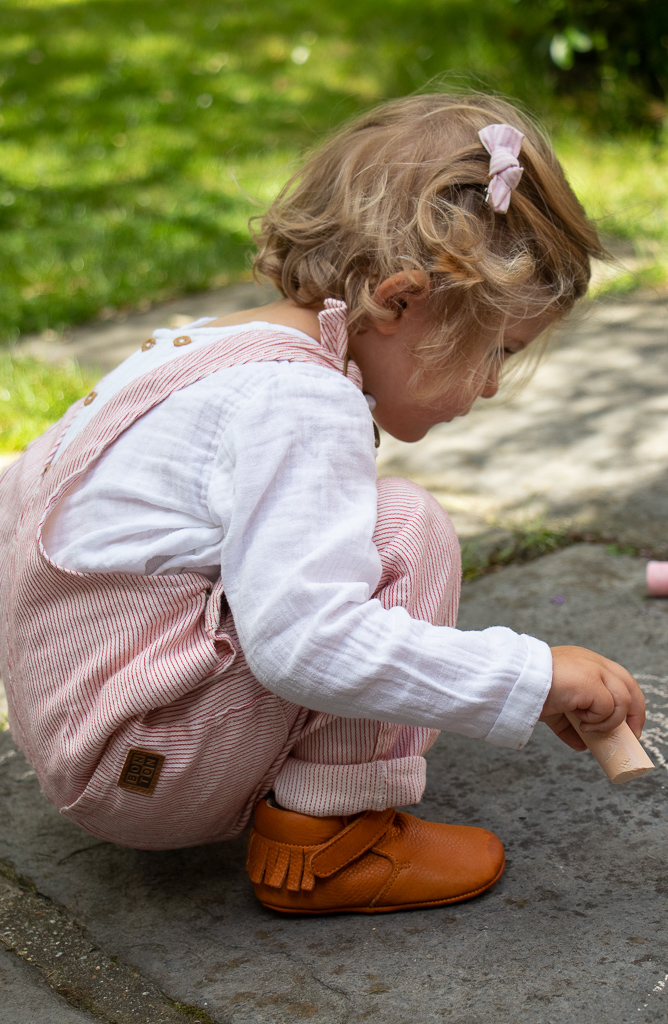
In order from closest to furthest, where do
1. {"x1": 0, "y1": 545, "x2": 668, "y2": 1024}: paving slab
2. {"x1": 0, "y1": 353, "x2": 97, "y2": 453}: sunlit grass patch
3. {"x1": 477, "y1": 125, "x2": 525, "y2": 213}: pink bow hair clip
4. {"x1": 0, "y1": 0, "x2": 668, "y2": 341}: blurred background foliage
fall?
{"x1": 0, "y1": 545, "x2": 668, "y2": 1024}: paving slab, {"x1": 477, "y1": 125, "x2": 525, "y2": 213}: pink bow hair clip, {"x1": 0, "y1": 353, "x2": 97, "y2": 453}: sunlit grass patch, {"x1": 0, "y1": 0, "x2": 668, "y2": 341}: blurred background foliage

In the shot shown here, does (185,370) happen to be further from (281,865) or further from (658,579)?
(658,579)

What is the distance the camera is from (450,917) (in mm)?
1377

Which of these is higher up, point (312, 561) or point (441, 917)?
point (312, 561)

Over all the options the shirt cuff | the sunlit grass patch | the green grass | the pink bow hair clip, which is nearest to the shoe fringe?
the shirt cuff

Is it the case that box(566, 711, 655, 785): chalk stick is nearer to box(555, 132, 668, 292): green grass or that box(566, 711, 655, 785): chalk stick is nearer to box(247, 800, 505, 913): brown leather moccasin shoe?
box(247, 800, 505, 913): brown leather moccasin shoe

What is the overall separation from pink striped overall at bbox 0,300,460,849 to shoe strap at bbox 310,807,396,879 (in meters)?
0.04

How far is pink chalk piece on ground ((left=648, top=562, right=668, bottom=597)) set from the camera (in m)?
2.01

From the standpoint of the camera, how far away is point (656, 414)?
2793mm

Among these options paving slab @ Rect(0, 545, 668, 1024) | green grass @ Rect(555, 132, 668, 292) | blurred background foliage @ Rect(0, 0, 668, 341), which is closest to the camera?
paving slab @ Rect(0, 545, 668, 1024)

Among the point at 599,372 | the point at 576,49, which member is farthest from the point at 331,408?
the point at 576,49

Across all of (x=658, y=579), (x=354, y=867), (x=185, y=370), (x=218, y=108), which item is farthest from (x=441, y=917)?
(x=218, y=108)

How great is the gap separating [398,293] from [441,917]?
2.74 feet

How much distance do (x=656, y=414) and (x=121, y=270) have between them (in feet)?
7.54

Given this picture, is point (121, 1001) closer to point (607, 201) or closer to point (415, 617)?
point (415, 617)
